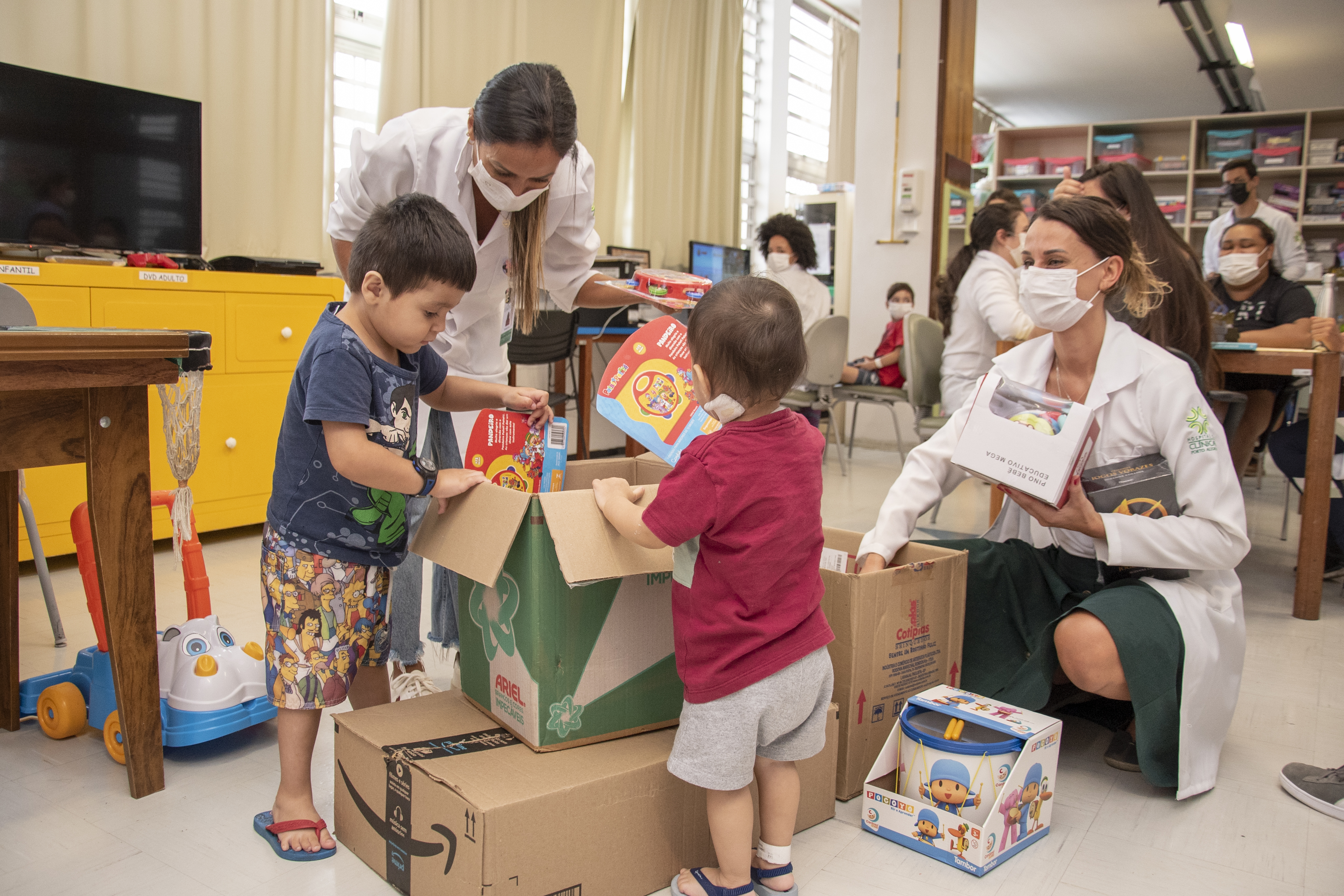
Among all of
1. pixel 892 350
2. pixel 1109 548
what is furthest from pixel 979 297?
pixel 1109 548

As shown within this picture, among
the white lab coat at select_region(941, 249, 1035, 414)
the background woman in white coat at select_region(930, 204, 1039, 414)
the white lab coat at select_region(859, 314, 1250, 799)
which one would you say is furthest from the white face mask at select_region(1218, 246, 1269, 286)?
the white lab coat at select_region(859, 314, 1250, 799)

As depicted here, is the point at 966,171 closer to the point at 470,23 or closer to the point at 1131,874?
the point at 470,23

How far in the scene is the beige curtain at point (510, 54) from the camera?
389cm

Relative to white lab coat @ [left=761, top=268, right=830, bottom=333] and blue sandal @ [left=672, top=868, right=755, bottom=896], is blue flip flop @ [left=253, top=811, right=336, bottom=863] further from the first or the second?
white lab coat @ [left=761, top=268, right=830, bottom=333]

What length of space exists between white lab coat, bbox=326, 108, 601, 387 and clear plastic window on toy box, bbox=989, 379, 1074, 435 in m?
0.79

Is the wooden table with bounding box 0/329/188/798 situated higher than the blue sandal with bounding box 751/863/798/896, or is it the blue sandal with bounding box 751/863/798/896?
the wooden table with bounding box 0/329/188/798

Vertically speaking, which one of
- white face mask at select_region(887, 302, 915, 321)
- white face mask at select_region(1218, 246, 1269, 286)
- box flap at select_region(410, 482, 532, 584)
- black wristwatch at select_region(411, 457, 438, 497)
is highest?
white face mask at select_region(1218, 246, 1269, 286)

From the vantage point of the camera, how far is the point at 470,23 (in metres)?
4.18

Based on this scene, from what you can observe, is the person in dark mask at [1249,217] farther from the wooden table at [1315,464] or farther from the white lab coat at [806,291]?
the wooden table at [1315,464]

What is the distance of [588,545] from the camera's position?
3.77 feet

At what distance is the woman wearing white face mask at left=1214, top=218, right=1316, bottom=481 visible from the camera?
11.3 ft

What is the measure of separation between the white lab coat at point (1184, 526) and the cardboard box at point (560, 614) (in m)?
0.52

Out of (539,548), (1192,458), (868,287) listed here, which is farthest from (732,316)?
(868,287)

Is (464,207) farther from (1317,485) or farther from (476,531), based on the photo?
(1317,485)
